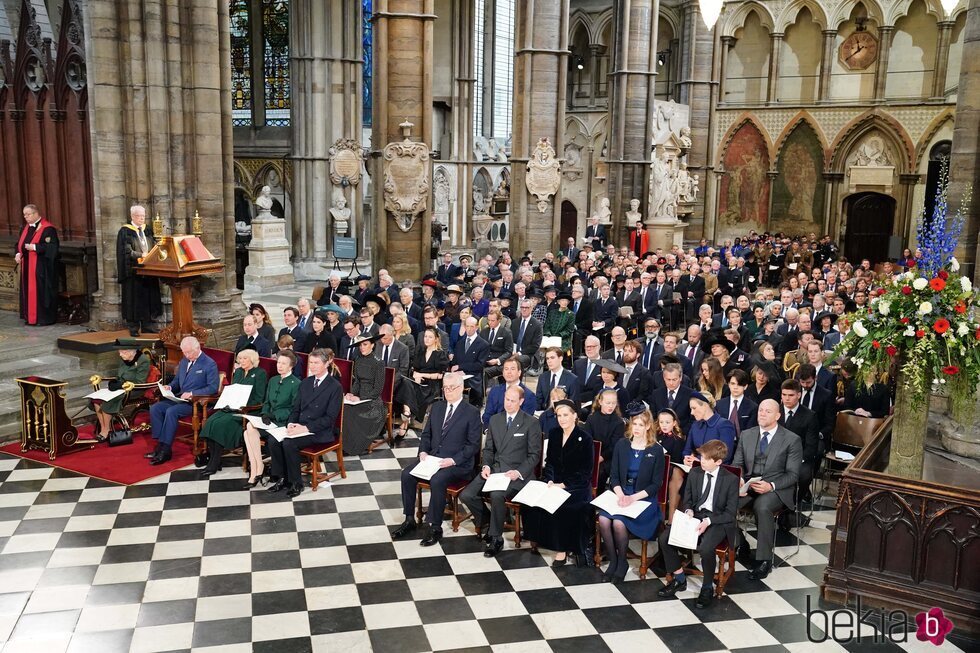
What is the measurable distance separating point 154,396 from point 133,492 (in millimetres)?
2161

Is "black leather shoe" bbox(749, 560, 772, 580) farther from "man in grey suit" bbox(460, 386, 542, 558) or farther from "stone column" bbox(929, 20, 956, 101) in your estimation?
"stone column" bbox(929, 20, 956, 101)

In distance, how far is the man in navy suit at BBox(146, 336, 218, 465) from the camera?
9359mm

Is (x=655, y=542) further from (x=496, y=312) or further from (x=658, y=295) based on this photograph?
(x=658, y=295)

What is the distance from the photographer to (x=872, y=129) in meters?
29.2

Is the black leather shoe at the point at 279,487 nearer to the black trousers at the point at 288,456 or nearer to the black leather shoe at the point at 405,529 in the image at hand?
the black trousers at the point at 288,456

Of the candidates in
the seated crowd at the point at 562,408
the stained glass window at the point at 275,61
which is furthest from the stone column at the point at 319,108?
the seated crowd at the point at 562,408

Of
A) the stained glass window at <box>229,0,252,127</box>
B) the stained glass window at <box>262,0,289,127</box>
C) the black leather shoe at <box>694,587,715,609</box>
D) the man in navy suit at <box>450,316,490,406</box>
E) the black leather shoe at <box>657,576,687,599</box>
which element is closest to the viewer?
the black leather shoe at <box>694,587,715,609</box>

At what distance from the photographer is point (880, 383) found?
881cm

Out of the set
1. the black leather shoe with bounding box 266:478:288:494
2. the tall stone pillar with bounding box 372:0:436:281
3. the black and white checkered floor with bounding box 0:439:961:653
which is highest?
the tall stone pillar with bounding box 372:0:436:281

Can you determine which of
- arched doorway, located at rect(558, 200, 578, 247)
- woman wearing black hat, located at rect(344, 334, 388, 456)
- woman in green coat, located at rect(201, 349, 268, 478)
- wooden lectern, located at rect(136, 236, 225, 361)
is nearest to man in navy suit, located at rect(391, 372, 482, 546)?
woman wearing black hat, located at rect(344, 334, 388, 456)

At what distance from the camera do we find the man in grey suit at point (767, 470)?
7109 millimetres

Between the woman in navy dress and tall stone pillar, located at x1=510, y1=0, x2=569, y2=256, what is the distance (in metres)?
14.3

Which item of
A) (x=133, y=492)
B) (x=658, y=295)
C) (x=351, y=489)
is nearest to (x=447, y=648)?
(x=351, y=489)

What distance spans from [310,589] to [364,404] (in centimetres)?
324
